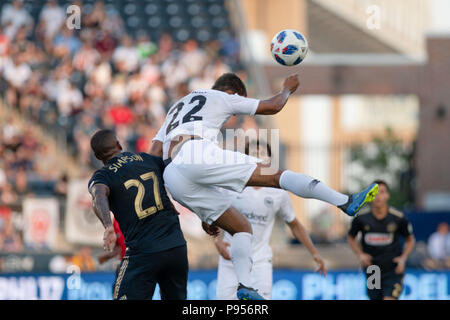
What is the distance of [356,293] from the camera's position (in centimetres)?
1505

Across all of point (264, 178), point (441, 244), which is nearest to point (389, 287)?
point (264, 178)

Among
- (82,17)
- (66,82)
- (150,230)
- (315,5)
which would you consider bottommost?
(150,230)

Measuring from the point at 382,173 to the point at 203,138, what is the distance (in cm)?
2106

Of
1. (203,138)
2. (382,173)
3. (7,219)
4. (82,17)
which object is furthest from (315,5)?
(203,138)

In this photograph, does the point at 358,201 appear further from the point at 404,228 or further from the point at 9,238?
the point at 9,238

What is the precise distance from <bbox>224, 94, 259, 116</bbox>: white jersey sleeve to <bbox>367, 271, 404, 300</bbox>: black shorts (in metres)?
4.10

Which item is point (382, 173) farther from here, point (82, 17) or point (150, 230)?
point (150, 230)

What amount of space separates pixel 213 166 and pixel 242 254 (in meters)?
0.89

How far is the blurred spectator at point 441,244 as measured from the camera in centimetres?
1869

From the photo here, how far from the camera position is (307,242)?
993 centimetres

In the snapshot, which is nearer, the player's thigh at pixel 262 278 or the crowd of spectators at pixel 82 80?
the player's thigh at pixel 262 278

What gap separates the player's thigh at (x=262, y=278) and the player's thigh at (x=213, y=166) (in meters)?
Result: 2.12

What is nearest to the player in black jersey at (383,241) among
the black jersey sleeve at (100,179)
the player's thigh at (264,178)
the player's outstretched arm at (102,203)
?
the player's thigh at (264,178)

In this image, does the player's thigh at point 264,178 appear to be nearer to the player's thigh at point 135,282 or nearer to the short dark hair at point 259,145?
the player's thigh at point 135,282
